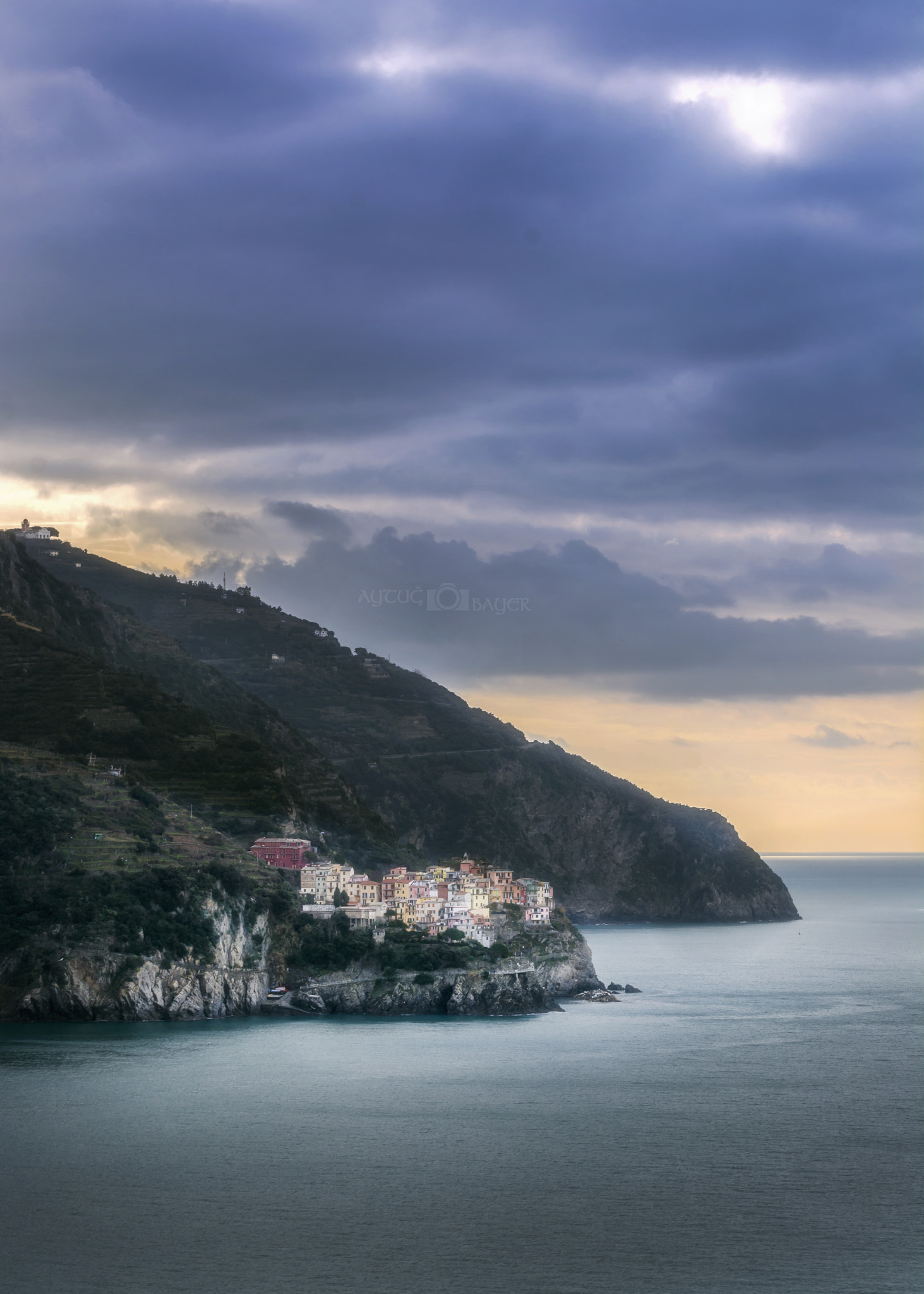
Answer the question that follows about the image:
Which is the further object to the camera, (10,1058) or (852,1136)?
(10,1058)

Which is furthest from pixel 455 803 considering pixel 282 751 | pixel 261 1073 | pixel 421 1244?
pixel 421 1244

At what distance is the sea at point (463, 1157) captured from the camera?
1460 inches

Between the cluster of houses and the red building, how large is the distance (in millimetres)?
49

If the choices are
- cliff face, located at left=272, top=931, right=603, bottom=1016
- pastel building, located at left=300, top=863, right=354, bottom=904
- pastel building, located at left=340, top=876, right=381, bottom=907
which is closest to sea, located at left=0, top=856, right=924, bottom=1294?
cliff face, located at left=272, top=931, right=603, bottom=1016

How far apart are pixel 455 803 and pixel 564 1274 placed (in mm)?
156210

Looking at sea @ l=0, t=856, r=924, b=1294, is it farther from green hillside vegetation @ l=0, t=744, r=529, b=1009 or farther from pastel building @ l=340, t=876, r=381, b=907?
pastel building @ l=340, t=876, r=381, b=907

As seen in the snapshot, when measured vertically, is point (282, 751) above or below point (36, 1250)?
above

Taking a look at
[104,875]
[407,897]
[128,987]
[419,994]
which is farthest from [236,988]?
[407,897]

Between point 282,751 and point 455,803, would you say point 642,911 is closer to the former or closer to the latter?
point 455,803

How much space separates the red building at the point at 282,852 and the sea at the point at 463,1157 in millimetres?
18883

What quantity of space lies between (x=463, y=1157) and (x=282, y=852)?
53657mm

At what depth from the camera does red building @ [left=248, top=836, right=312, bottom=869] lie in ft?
330

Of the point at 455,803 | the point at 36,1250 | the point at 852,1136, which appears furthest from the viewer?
the point at 455,803

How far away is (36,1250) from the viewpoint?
38000mm
